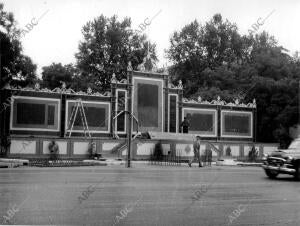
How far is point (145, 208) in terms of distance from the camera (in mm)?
10180

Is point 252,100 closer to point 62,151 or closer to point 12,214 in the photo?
point 62,151

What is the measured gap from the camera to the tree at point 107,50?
200 feet

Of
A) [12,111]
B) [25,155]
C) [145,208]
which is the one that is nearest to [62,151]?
[25,155]

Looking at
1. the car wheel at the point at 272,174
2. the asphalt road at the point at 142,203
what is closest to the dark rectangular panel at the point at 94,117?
the car wheel at the point at 272,174

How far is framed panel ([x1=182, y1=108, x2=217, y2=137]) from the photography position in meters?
42.2

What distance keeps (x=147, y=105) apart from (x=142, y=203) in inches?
1163

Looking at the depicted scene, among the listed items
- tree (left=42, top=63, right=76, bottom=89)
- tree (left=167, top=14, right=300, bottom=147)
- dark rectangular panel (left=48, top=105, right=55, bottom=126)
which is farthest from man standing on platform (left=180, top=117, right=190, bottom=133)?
tree (left=42, top=63, right=76, bottom=89)

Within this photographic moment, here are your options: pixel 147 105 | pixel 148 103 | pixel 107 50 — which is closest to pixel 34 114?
pixel 147 105

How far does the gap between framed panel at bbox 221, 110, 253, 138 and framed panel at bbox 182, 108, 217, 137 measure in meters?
0.96

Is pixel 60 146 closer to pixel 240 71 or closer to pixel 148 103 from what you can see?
pixel 148 103

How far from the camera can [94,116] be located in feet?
127

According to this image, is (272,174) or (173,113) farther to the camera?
(173,113)

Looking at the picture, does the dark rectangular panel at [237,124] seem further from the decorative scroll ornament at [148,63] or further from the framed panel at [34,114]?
the decorative scroll ornament at [148,63]

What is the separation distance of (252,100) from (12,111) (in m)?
23.2
